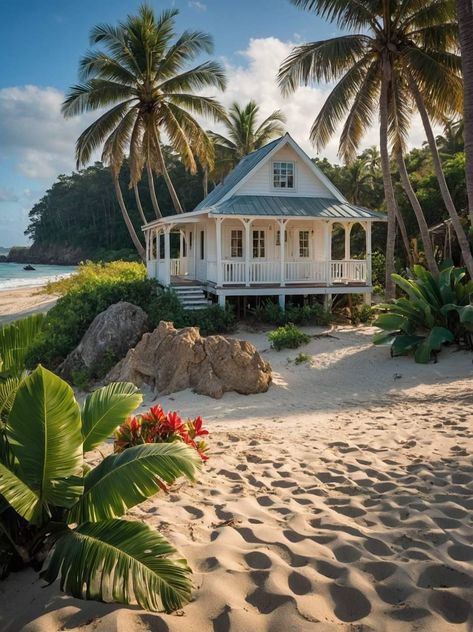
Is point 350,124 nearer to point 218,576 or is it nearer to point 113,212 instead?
point 218,576

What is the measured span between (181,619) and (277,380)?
8.84 m

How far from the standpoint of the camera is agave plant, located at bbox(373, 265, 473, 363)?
12352 millimetres

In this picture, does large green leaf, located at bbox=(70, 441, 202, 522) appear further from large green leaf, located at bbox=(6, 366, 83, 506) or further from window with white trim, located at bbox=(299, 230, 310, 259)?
window with white trim, located at bbox=(299, 230, 310, 259)

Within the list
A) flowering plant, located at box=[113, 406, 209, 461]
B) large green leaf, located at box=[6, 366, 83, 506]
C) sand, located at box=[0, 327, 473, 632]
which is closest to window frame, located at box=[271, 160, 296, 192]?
sand, located at box=[0, 327, 473, 632]

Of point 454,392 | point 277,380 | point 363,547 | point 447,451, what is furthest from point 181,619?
point 277,380

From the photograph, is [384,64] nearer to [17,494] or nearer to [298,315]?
[298,315]

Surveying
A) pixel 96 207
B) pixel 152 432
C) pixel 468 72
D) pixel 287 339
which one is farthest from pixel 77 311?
pixel 96 207

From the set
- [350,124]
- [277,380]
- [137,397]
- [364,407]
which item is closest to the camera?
[137,397]

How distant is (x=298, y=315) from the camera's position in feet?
57.4

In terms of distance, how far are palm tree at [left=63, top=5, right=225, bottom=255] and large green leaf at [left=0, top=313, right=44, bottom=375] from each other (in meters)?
22.3

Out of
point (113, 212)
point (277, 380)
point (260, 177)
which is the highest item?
point (113, 212)

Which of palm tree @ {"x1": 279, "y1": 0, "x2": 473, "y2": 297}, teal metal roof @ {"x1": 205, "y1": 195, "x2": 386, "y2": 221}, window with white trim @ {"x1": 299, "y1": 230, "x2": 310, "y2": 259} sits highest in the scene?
palm tree @ {"x1": 279, "y1": 0, "x2": 473, "y2": 297}

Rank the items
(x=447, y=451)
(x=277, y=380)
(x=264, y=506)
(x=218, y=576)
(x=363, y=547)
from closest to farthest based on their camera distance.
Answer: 1. (x=218, y=576)
2. (x=363, y=547)
3. (x=264, y=506)
4. (x=447, y=451)
5. (x=277, y=380)

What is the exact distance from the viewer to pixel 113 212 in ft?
296
